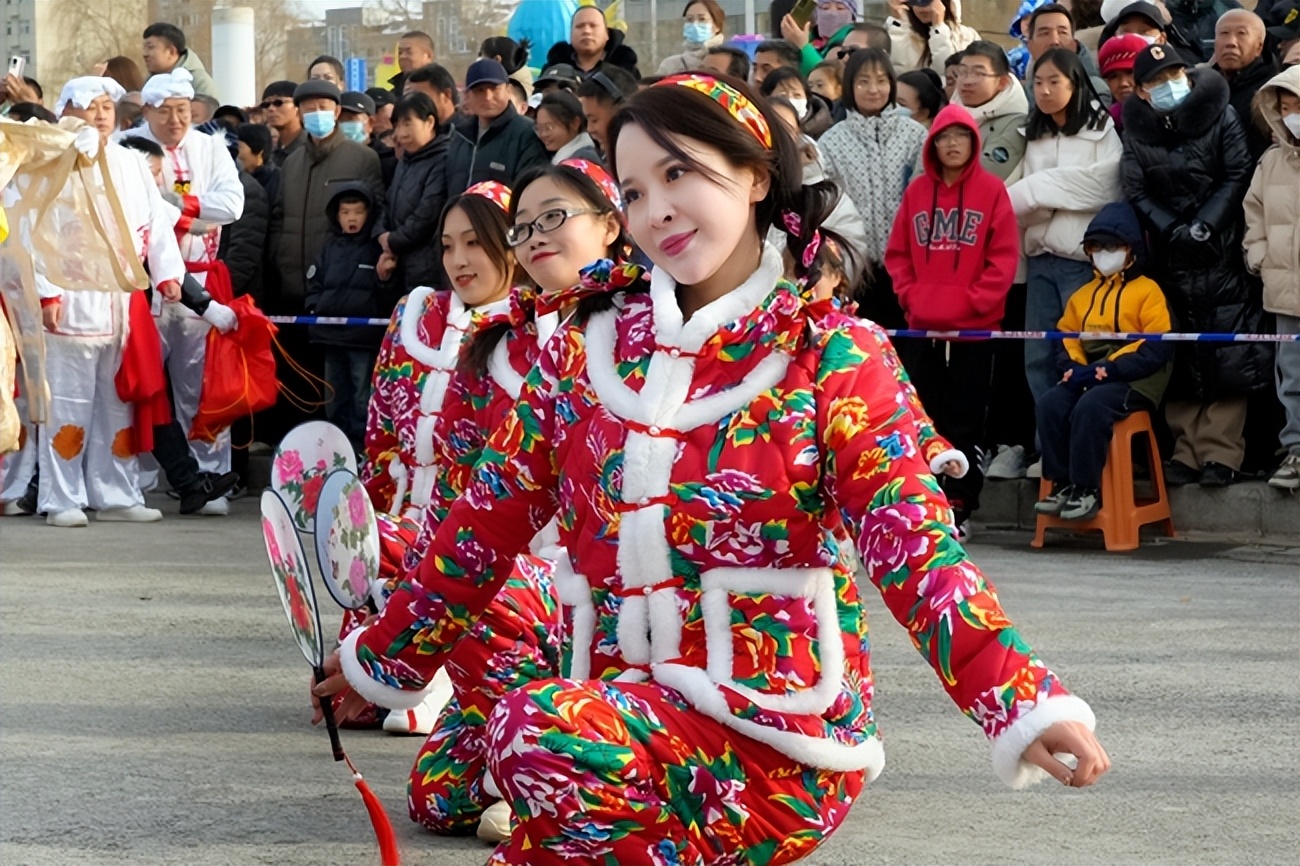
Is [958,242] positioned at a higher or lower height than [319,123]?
lower

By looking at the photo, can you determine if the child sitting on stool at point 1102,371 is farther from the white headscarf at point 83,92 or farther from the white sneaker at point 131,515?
the white headscarf at point 83,92

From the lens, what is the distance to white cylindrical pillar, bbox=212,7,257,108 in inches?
926

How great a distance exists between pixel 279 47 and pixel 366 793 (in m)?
38.1

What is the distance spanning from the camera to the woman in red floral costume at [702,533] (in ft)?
9.73

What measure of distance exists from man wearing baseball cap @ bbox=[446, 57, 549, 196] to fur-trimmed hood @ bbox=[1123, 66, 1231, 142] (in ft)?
10.4

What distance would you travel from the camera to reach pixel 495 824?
14.8 ft

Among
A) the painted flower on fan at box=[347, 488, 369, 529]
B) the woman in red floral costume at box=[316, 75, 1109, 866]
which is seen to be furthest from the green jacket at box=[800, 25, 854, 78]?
the woman in red floral costume at box=[316, 75, 1109, 866]

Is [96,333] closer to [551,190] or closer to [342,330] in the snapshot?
[342,330]

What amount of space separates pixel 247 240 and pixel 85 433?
1.66m

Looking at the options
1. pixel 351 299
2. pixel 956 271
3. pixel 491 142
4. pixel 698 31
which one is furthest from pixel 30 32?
pixel 956 271

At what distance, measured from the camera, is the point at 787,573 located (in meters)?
3.16

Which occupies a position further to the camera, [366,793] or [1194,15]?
[1194,15]

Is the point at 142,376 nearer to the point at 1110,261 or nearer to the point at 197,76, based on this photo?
the point at 1110,261

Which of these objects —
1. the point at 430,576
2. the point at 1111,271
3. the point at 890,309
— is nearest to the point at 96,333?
the point at 890,309
